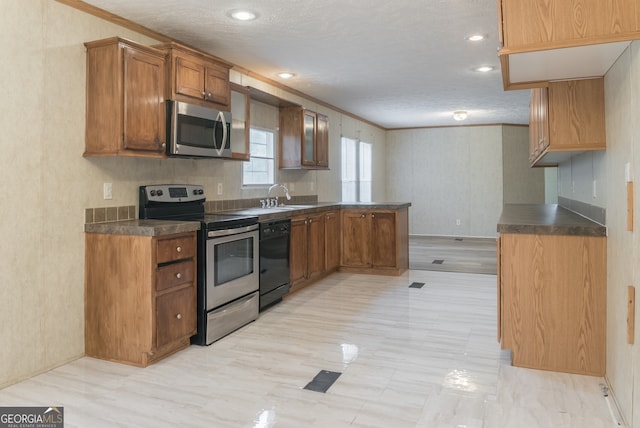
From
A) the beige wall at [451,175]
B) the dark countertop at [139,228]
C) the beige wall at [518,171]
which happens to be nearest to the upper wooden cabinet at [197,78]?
the dark countertop at [139,228]

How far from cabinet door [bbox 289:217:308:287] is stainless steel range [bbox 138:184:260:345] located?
0.78m

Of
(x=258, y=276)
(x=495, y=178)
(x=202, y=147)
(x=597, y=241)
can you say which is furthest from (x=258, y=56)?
(x=495, y=178)

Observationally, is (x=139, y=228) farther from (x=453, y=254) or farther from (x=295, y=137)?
(x=453, y=254)

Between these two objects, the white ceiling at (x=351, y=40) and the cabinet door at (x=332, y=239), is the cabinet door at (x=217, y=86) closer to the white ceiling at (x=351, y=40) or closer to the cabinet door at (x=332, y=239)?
the white ceiling at (x=351, y=40)

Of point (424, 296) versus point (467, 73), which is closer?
point (424, 296)

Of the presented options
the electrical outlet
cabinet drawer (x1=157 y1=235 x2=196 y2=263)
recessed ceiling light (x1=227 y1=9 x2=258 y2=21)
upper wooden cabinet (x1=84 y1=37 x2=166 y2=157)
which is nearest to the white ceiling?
recessed ceiling light (x1=227 y1=9 x2=258 y2=21)

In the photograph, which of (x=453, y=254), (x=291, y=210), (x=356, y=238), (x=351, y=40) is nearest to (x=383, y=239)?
(x=356, y=238)

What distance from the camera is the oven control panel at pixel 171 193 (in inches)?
134

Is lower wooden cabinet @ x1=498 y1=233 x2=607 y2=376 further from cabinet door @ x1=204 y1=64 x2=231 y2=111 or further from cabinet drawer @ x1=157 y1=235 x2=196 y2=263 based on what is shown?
cabinet door @ x1=204 y1=64 x2=231 y2=111

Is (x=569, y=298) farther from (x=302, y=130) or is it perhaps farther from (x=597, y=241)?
(x=302, y=130)

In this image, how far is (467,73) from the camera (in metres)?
5.03

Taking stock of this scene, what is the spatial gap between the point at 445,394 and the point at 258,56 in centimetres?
330

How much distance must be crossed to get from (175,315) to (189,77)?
173 centimetres

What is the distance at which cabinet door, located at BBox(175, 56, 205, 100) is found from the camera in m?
3.30
